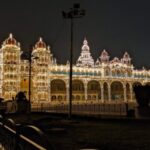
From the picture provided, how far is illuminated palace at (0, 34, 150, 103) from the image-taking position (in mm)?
104312

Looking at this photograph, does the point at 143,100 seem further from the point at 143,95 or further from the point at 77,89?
the point at 77,89

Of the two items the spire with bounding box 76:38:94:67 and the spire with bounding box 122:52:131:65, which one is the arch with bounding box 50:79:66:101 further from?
the spire with bounding box 122:52:131:65

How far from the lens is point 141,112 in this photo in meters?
22.0

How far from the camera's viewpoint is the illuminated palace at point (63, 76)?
104312 mm

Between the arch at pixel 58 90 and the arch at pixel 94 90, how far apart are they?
527 inches

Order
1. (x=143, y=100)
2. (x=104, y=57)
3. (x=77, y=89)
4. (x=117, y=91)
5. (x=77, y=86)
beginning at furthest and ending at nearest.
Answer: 1. (x=104, y=57)
2. (x=117, y=91)
3. (x=77, y=86)
4. (x=77, y=89)
5. (x=143, y=100)

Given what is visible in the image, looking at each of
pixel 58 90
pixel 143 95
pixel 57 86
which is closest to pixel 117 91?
pixel 57 86

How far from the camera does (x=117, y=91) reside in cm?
13488

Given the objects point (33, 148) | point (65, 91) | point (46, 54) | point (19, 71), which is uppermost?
point (46, 54)

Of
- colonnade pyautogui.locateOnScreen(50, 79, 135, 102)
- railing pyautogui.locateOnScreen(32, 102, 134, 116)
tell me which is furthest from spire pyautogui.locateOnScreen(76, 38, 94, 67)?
railing pyautogui.locateOnScreen(32, 102, 134, 116)

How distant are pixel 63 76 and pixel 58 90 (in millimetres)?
6914

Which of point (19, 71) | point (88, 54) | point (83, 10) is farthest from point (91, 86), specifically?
point (83, 10)

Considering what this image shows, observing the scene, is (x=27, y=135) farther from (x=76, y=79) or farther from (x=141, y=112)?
(x=76, y=79)

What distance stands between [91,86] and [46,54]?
89.5ft
